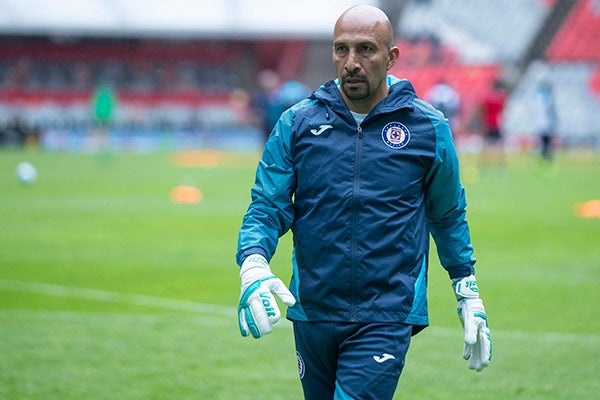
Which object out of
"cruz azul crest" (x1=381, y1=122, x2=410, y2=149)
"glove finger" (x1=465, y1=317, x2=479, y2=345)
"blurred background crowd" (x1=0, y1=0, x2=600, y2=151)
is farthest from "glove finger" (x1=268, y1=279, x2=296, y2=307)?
"blurred background crowd" (x1=0, y1=0, x2=600, y2=151)

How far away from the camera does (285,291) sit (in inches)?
153

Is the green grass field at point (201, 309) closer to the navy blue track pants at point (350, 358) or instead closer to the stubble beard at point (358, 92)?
the navy blue track pants at point (350, 358)

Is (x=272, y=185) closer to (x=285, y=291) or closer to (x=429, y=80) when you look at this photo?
(x=285, y=291)

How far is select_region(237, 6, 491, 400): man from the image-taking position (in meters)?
4.03

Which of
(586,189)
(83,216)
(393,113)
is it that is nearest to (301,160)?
(393,113)

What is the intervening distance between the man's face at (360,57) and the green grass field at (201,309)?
272 centimetres

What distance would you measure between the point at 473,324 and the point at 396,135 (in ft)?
2.79

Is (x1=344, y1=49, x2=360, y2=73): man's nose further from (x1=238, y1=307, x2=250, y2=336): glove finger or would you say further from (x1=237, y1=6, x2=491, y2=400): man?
(x1=238, y1=307, x2=250, y2=336): glove finger

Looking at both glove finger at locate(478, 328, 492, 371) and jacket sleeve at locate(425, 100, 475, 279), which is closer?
jacket sleeve at locate(425, 100, 475, 279)

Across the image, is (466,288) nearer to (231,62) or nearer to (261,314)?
(261,314)

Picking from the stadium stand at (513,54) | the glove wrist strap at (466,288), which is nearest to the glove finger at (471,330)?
the glove wrist strap at (466,288)

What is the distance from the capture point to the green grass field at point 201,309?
6.62 meters

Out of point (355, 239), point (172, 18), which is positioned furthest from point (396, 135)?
point (172, 18)

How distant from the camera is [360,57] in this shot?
4.12 meters
